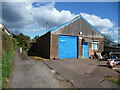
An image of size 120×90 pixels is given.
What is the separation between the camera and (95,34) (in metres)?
15.3

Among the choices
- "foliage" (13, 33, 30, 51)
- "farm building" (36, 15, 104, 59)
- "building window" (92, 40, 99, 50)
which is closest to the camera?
"farm building" (36, 15, 104, 59)

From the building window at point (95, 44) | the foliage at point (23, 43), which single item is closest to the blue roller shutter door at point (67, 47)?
the building window at point (95, 44)

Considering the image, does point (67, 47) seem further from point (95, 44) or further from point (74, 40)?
point (95, 44)

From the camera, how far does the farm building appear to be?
42.3 ft

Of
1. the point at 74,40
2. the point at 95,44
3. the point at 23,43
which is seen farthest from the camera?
the point at 23,43

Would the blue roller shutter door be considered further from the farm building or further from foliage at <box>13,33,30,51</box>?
foliage at <box>13,33,30,51</box>

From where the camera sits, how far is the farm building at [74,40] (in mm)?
12891

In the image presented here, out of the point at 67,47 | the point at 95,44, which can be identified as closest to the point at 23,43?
the point at 67,47

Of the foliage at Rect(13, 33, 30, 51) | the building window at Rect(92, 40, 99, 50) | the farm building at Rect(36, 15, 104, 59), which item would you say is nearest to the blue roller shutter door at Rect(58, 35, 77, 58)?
the farm building at Rect(36, 15, 104, 59)

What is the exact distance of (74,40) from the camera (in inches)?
549

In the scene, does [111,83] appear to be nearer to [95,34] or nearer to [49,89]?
[49,89]

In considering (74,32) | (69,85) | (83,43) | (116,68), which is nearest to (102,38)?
(83,43)

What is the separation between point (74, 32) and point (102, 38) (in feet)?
16.5

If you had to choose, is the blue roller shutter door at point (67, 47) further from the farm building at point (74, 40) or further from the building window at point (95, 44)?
the building window at point (95, 44)
